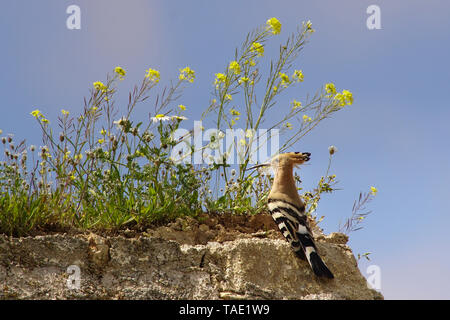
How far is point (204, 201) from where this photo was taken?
5910 millimetres

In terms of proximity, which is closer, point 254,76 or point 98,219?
point 98,219

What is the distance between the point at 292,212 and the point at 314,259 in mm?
548

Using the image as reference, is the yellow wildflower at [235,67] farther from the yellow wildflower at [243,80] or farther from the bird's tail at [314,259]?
the bird's tail at [314,259]

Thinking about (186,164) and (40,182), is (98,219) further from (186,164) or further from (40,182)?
(186,164)

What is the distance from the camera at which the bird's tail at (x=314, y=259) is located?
4332mm
